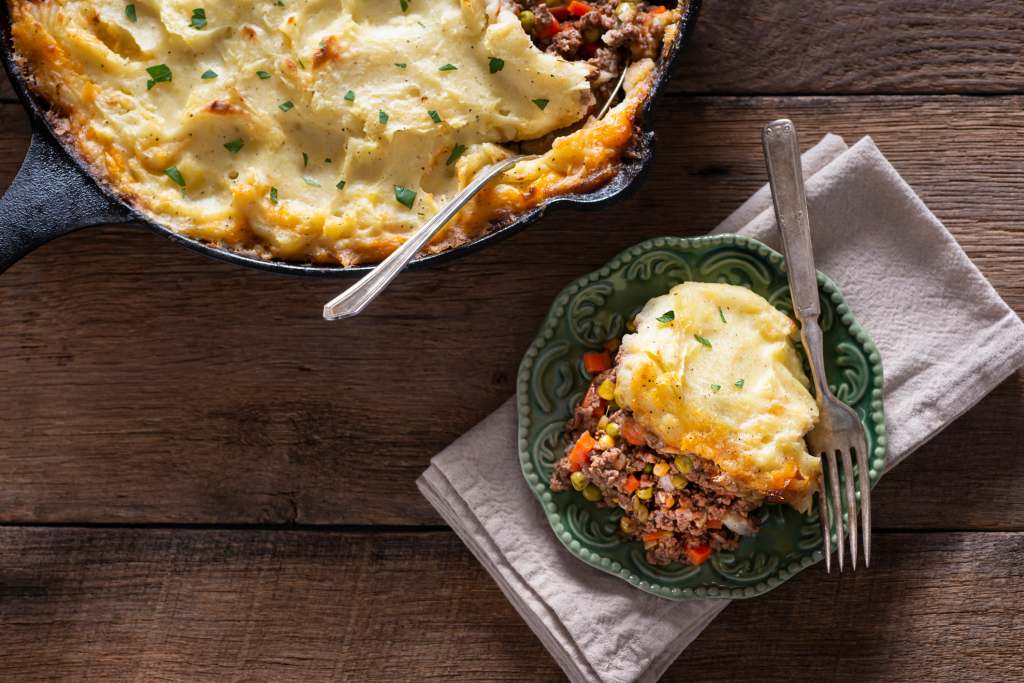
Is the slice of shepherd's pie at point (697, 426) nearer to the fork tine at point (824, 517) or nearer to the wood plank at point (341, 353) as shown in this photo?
the fork tine at point (824, 517)

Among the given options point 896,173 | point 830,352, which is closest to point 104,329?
point 830,352

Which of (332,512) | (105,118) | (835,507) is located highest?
(105,118)

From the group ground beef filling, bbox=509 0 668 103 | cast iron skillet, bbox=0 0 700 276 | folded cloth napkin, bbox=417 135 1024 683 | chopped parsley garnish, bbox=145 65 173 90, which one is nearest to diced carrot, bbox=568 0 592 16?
ground beef filling, bbox=509 0 668 103

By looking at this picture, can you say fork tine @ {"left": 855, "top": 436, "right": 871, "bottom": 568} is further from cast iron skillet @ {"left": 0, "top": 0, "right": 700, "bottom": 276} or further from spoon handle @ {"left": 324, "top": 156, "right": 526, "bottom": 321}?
spoon handle @ {"left": 324, "top": 156, "right": 526, "bottom": 321}

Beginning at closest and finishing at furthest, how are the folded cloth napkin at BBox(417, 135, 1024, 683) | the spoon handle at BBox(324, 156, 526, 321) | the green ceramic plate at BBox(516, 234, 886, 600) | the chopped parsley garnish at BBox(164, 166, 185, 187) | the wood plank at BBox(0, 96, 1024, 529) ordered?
1. the spoon handle at BBox(324, 156, 526, 321)
2. the chopped parsley garnish at BBox(164, 166, 185, 187)
3. the green ceramic plate at BBox(516, 234, 886, 600)
4. the folded cloth napkin at BBox(417, 135, 1024, 683)
5. the wood plank at BBox(0, 96, 1024, 529)

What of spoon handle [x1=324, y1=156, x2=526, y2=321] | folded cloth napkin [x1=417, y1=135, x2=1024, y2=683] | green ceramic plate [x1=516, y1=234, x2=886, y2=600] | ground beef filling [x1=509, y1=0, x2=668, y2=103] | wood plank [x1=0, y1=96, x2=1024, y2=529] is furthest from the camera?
wood plank [x1=0, y1=96, x2=1024, y2=529]

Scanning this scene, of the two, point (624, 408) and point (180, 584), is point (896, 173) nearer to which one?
point (624, 408)

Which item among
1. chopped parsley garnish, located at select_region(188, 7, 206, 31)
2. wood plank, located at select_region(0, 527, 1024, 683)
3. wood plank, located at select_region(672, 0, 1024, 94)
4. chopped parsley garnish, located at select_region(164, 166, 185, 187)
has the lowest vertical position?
wood plank, located at select_region(0, 527, 1024, 683)

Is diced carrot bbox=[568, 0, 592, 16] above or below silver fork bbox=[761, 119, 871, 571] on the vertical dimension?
above

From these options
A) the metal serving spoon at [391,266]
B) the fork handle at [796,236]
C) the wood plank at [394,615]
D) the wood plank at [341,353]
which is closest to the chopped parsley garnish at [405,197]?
the metal serving spoon at [391,266]
